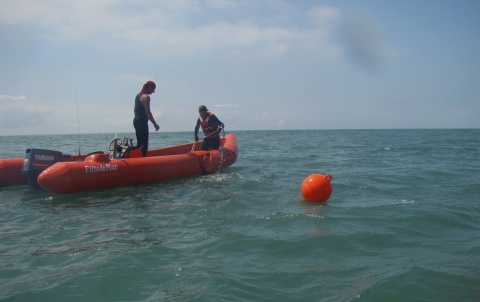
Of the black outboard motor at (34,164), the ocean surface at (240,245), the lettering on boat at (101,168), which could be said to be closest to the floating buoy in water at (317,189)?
the ocean surface at (240,245)

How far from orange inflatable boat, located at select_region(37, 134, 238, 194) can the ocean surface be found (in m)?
0.24

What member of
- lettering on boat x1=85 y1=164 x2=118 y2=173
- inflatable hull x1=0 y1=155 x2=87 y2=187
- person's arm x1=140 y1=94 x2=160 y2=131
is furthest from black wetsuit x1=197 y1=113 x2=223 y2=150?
inflatable hull x1=0 y1=155 x2=87 y2=187

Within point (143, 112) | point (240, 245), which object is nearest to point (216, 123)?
point (143, 112)

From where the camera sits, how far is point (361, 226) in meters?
4.73

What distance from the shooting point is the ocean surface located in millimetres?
3086

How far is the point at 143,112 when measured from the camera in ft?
26.3

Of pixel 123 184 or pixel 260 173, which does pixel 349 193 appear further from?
pixel 123 184

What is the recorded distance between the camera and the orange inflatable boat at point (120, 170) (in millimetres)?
6461

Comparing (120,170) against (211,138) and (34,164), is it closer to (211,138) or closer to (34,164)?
(34,164)

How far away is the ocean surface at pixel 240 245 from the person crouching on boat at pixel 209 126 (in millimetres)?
2817

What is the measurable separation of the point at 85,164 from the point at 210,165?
295 cm

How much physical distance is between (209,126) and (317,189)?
4407mm

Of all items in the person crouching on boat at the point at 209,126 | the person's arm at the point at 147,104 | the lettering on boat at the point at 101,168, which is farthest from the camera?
the person crouching on boat at the point at 209,126

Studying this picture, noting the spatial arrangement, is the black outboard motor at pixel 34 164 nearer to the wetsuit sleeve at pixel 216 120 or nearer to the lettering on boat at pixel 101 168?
the lettering on boat at pixel 101 168
